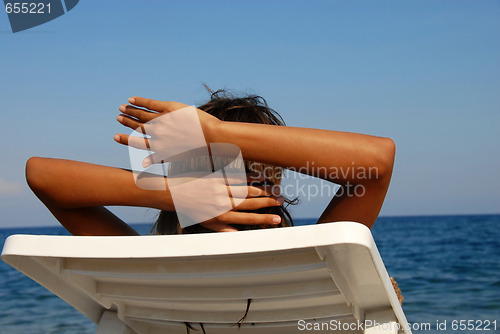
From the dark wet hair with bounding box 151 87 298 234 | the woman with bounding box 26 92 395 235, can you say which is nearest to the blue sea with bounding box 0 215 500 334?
the dark wet hair with bounding box 151 87 298 234

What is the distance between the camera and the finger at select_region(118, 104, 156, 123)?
4.34 feet

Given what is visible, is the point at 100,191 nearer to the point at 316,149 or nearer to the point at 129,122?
the point at 129,122

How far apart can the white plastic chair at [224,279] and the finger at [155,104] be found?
0.37m

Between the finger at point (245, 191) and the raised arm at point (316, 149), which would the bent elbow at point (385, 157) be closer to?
the raised arm at point (316, 149)

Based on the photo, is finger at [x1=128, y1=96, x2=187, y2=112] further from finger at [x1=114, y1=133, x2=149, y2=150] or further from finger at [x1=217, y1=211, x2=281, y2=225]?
finger at [x1=217, y1=211, x2=281, y2=225]

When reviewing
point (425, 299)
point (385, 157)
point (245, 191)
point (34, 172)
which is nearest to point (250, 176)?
point (245, 191)

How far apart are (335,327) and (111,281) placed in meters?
0.59

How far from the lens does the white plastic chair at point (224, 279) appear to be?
3.10 ft

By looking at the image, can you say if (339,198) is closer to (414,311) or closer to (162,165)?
(162,165)

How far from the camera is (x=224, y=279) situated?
3.92 feet

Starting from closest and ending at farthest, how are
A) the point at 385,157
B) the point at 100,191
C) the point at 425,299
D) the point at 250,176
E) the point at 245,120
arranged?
the point at 385,157, the point at 100,191, the point at 250,176, the point at 245,120, the point at 425,299

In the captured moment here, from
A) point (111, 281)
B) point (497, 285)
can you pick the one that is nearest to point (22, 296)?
point (497, 285)

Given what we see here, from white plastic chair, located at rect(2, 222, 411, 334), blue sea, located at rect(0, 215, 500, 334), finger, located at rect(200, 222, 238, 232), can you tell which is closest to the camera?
white plastic chair, located at rect(2, 222, 411, 334)

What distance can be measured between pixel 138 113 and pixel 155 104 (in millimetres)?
67
